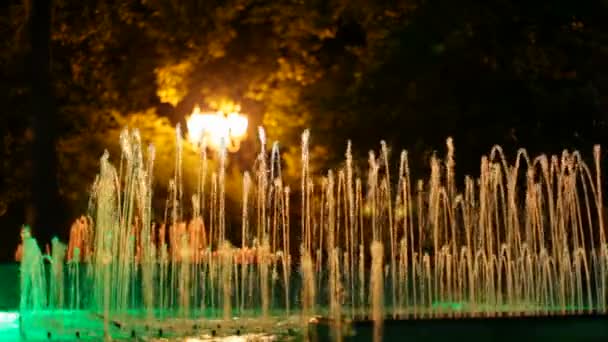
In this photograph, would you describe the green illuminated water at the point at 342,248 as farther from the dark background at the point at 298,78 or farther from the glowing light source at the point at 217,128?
the glowing light source at the point at 217,128

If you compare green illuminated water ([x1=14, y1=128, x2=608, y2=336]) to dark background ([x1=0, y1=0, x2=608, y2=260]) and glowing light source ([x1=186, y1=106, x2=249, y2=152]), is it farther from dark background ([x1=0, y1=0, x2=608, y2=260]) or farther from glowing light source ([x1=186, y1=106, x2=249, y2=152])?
glowing light source ([x1=186, y1=106, x2=249, y2=152])

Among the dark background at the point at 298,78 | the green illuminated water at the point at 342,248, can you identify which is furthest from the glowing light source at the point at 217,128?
the dark background at the point at 298,78

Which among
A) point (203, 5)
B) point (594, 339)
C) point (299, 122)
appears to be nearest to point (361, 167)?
point (299, 122)

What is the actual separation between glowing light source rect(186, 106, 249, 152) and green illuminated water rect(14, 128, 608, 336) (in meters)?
1.56

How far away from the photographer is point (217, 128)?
1706 centimetres

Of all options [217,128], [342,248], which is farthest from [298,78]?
[217,128]

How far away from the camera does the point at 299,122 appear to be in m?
20.0

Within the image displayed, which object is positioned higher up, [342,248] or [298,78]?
[298,78]

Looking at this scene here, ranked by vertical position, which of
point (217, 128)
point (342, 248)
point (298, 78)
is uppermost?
point (298, 78)

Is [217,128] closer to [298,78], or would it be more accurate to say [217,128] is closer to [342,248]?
[298,78]

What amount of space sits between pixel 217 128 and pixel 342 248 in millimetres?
4266

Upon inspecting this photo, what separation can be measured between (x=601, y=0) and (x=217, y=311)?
898 cm

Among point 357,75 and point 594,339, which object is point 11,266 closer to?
point 357,75

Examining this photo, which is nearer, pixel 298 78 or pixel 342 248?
pixel 342 248
